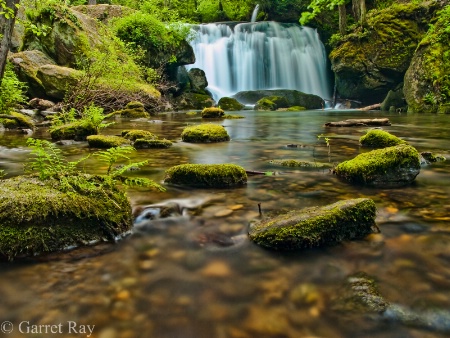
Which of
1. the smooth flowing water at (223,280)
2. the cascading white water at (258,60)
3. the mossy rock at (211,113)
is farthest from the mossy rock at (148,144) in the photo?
the cascading white water at (258,60)

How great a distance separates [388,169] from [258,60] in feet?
94.0

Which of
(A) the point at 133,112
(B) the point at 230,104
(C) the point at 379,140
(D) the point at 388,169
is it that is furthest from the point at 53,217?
(B) the point at 230,104

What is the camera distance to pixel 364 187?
13.7ft

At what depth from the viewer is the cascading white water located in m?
30.8

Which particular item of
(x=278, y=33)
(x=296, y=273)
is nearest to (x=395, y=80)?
(x=278, y=33)

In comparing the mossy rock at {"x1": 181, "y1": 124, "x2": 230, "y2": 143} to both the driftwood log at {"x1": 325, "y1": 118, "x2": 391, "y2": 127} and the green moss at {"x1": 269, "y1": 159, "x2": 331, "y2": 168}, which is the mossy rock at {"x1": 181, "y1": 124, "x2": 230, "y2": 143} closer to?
the green moss at {"x1": 269, "y1": 159, "x2": 331, "y2": 168}

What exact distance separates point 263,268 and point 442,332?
1.05 meters

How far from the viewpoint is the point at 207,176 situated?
4262 millimetres

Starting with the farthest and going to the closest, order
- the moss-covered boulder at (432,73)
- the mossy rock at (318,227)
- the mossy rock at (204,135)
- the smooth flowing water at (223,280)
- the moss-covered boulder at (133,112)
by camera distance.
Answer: the moss-covered boulder at (432,73)
the moss-covered boulder at (133,112)
the mossy rock at (204,135)
the mossy rock at (318,227)
the smooth flowing water at (223,280)

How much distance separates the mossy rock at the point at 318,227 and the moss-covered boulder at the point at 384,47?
25707 millimetres

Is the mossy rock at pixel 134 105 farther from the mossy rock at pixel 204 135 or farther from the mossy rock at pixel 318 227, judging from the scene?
the mossy rock at pixel 318 227

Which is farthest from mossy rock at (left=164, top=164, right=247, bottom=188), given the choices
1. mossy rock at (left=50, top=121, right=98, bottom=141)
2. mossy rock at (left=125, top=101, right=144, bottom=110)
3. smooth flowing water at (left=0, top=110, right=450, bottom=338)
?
mossy rock at (left=125, top=101, right=144, bottom=110)

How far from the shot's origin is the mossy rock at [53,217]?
240 cm

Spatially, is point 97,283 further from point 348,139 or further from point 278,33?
point 278,33
